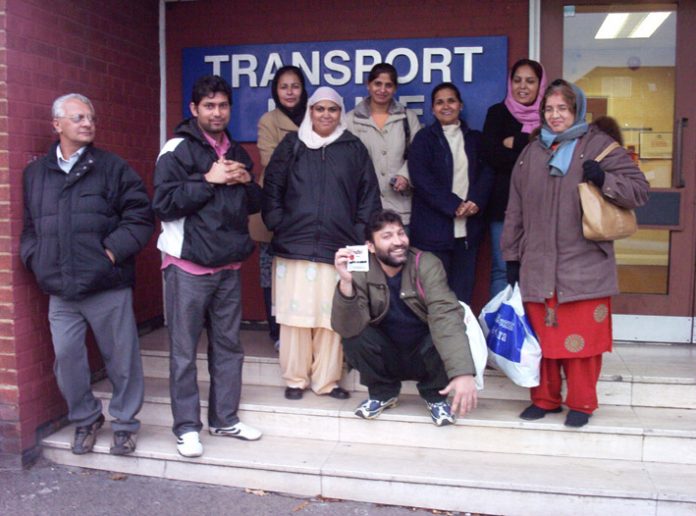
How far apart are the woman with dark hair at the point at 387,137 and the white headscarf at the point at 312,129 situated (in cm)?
40

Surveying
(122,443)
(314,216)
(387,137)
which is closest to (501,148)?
(387,137)

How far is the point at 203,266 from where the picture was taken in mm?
3717

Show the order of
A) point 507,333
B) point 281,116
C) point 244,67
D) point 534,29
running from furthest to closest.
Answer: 1. point 244,67
2. point 534,29
3. point 281,116
4. point 507,333

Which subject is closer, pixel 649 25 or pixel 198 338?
pixel 198 338

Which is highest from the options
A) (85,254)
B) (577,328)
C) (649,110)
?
(649,110)

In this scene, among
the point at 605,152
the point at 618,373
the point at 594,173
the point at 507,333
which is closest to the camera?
the point at 594,173

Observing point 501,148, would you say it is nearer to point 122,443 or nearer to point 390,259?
point 390,259

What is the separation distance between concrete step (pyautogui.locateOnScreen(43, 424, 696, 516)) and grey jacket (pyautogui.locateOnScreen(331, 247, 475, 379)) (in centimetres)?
53

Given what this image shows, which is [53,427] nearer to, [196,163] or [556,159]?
[196,163]

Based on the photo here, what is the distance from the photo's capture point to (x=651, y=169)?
484cm

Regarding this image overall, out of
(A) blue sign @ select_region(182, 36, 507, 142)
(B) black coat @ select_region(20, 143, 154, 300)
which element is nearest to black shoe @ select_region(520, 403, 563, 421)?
(A) blue sign @ select_region(182, 36, 507, 142)

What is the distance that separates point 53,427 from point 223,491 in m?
1.15

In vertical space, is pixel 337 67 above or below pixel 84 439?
above

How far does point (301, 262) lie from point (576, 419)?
1697 millimetres
